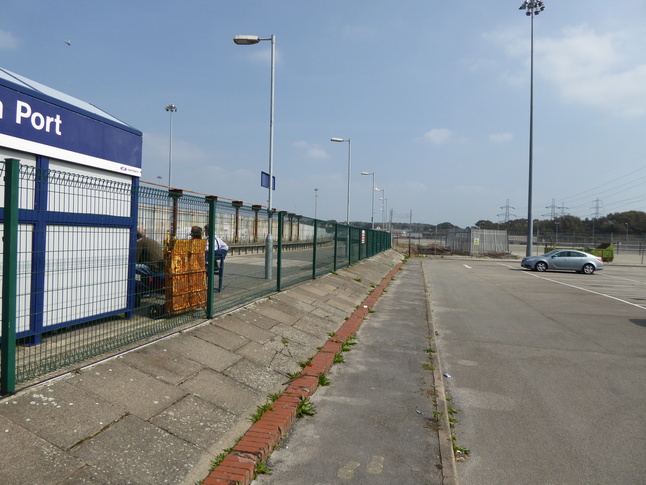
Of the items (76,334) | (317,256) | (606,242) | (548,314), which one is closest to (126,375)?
(76,334)

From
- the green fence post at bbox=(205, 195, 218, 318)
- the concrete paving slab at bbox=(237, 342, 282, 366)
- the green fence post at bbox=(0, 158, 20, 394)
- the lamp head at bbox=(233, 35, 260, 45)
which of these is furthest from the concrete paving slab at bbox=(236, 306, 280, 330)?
the lamp head at bbox=(233, 35, 260, 45)

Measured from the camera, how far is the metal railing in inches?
156

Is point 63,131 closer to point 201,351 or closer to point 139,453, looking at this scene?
point 201,351

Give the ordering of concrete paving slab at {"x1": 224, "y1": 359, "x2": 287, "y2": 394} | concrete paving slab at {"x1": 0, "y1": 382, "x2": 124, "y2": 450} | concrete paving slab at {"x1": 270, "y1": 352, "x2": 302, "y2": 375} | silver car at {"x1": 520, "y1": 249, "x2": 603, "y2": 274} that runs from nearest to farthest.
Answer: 1. concrete paving slab at {"x1": 0, "y1": 382, "x2": 124, "y2": 450}
2. concrete paving slab at {"x1": 224, "y1": 359, "x2": 287, "y2": 394}
3. concrete paving slab at {"x1": 270, "y1": 352, "x2": 302, "y2": 375}
4. silver car at {"x1": 520, "y1": 249, "x2": 603, "y2": 274}

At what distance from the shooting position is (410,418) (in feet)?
15.5

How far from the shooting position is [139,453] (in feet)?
11.2

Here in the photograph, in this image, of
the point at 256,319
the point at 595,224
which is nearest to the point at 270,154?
the point at 256,319

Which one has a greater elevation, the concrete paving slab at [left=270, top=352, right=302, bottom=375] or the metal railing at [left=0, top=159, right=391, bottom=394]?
the metal railing at [left=0, top=159, right=391, bottom=394]

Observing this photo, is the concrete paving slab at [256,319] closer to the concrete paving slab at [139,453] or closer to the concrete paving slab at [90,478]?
the concrete paving slab at [139,453]

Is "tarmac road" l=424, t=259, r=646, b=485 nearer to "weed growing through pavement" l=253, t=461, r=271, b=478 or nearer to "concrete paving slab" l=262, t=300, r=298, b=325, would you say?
"weed growing through pavement" l=253, t=461, r=271, b=478

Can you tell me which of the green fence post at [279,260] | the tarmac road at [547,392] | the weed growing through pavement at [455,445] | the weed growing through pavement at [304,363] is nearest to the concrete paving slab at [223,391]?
the weed growing through pavement at [304,363]

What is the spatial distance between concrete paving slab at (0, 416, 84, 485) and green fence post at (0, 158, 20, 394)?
40cm

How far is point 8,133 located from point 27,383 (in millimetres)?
2419

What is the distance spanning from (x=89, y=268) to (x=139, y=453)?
2263 mm
